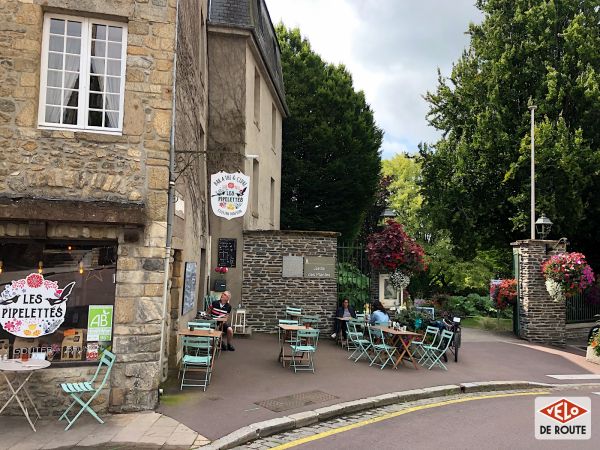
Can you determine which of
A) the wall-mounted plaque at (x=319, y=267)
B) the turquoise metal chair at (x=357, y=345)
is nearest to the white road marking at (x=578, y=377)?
the turquoise metal chair at (x=357, y=345)

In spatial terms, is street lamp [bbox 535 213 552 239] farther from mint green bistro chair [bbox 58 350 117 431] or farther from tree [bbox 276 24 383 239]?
mint green bistro chair [bbox 58 350 117 431]

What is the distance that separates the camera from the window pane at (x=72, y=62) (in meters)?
7.60

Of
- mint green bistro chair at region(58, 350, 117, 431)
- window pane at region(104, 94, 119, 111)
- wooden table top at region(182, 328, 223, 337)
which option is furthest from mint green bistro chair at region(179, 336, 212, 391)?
window pane at region(104, 94, 119, 111)

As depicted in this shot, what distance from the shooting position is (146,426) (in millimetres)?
6664

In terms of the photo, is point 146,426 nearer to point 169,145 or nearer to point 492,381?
point 169,145

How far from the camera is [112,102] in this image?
Result: 775cm

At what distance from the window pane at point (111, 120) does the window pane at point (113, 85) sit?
0.36m

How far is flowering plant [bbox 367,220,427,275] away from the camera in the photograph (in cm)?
1409

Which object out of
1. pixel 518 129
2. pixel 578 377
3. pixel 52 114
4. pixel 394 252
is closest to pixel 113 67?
pixel 52 114

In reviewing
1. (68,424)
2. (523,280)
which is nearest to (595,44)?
(523,280)

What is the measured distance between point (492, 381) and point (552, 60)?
14.8 metres

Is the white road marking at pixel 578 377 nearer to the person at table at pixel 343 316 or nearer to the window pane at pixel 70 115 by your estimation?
the person at table at pixel 343 316

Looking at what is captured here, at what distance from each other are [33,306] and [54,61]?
3658mm

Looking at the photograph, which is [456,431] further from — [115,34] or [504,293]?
[504,293]
